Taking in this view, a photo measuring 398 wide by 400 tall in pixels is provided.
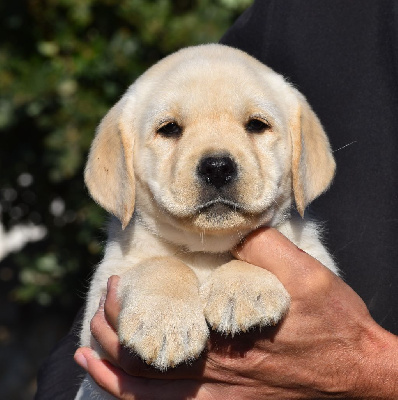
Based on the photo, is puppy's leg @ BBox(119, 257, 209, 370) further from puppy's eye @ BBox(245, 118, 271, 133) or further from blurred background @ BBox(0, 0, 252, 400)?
blurred background @ BBox(0, 0, 252, 400)

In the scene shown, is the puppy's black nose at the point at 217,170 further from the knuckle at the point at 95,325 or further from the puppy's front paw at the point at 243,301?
the knuckle at the point at 95,325

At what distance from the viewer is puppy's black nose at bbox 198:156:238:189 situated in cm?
311

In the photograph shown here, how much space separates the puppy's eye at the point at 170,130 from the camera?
344 cm

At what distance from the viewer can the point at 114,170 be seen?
3.60 meters

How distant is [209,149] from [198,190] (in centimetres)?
18

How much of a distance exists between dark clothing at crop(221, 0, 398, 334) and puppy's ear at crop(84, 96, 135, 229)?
1.09m

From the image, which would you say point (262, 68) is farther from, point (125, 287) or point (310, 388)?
point (310, 388)

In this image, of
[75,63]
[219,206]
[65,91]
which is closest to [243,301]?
[219,206]

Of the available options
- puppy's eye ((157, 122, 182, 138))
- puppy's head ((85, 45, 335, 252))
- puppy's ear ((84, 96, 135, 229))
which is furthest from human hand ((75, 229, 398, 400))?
puppy's eye ((157, 122, 182, 138))

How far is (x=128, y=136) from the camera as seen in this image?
12.0 feet

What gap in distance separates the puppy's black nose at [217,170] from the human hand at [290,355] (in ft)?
1.10

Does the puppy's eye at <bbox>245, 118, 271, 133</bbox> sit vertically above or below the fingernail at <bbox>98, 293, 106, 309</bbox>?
above

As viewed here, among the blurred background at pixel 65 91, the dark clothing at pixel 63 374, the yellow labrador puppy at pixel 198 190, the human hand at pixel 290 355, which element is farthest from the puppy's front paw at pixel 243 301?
the blurred background at pixel 65 91

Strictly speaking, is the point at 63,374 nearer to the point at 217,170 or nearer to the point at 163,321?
the point at 163,321
